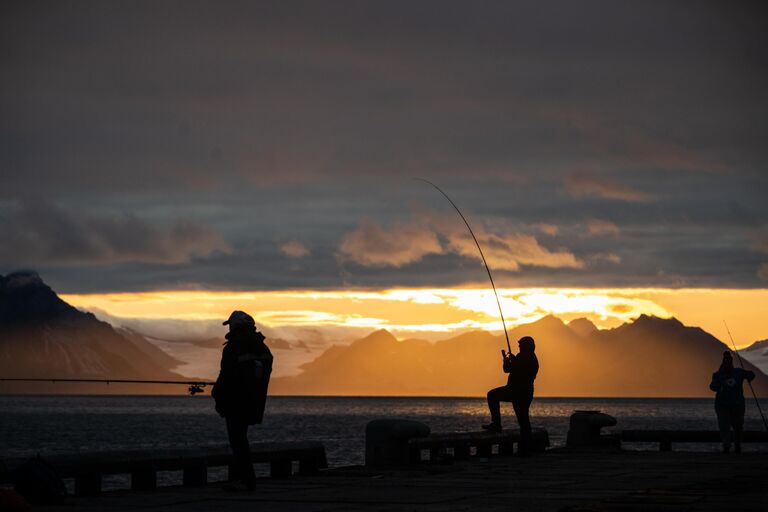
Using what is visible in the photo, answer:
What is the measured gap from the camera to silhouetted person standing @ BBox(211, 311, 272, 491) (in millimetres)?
14680

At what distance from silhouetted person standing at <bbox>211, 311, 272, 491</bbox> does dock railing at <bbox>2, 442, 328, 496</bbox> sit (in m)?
0.80

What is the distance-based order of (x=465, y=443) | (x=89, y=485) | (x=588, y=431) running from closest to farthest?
(x=89, y=485), (x=465, y=443), (x=588, y=431)

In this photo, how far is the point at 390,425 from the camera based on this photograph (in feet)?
65.9

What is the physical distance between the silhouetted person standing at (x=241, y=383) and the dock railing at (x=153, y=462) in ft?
2.61

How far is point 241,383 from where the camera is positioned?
14.7m

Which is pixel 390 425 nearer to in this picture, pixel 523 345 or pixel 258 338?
pixel 523 345

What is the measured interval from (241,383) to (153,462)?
1.34 m

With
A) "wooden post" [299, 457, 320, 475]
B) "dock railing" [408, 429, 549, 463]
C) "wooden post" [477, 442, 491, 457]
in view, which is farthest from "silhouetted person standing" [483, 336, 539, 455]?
"wooden post" [299, 457, 320, 475]

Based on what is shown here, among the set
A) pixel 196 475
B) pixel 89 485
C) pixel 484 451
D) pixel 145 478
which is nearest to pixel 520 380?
pixel 484 451

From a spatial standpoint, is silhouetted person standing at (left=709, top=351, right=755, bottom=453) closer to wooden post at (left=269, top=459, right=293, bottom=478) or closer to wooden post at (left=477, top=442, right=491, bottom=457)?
wooden post at (left=477, top=442, right=491, bottom=457)

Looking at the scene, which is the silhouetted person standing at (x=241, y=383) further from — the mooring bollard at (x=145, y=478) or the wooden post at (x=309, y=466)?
the wooden post at (x=309, y=466)

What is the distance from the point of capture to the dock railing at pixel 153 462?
530 inches

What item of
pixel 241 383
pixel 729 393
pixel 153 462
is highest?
pixel 729 393

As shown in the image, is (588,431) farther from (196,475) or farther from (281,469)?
(196,475)
